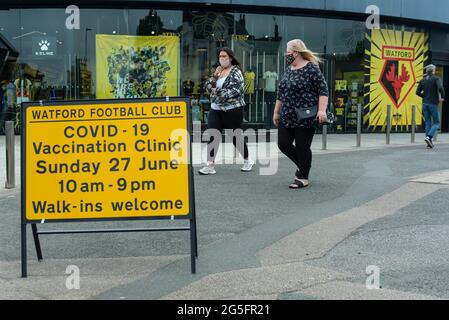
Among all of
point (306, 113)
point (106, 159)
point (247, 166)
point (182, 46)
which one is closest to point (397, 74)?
point (182, 46)

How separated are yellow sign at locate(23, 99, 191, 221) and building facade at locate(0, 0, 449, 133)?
493 inches

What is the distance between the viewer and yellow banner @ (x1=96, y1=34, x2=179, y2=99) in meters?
16.6

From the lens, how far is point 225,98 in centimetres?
853

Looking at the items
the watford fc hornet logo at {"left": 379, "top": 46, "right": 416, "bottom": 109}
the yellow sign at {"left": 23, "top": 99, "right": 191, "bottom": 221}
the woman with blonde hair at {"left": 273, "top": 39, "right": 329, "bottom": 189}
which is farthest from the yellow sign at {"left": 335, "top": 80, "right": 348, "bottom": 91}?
the yellow sign at {"left": 23, "top": 99, "right": 191, "bottom": 221}

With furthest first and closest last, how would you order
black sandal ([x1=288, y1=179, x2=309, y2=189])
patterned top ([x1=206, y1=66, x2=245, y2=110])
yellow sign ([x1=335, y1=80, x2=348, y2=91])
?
yellow sign ([x1=335, y1=80, x2=348, y2=91]) → patterned top ([x1=206, y1=66, x2=245, y2=110]) → black sandal ([x1=288, y1=179, x2=309, y2=189])

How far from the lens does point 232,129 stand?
8688 mm

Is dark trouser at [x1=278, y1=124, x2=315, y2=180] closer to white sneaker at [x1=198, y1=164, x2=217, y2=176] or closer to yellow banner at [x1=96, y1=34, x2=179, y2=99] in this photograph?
white sneaker at [x1=198, y1=164, x2=217, y2=176]

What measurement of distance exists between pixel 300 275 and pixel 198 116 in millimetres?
13394

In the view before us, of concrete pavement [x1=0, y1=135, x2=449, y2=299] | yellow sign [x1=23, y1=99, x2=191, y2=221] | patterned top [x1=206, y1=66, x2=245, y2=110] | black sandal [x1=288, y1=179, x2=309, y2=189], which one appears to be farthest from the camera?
patterned top [x1=206, y1=66, x2=245, y2=110]

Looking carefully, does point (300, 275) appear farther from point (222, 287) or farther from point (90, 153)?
point (90, 153)

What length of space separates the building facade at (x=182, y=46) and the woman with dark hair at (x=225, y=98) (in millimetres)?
8231

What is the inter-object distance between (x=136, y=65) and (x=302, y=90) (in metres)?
10.3

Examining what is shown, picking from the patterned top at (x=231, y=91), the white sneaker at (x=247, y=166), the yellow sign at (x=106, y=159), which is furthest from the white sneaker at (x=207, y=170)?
the yellow sign at (x=106, y=159)

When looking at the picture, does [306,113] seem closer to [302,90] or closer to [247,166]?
[302,90]
